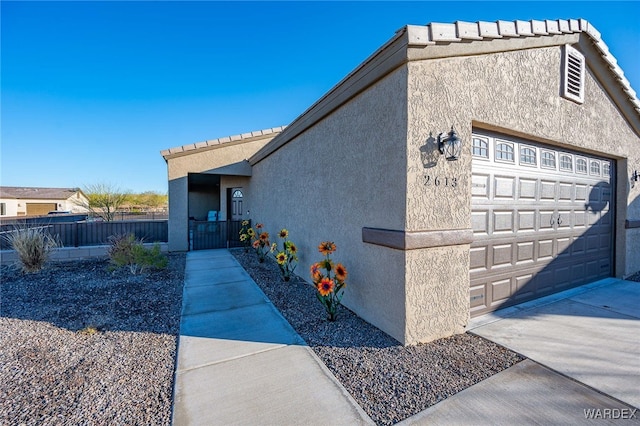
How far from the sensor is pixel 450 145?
3.29 m

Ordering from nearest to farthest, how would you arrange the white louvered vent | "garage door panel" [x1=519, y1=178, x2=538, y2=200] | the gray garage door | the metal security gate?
the gray garage door → "garage door panel" [x1=519, y1=178, x2=538, y2=200] → the white louvered vent → the metal security gate

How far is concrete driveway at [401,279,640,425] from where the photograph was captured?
213 centimetres

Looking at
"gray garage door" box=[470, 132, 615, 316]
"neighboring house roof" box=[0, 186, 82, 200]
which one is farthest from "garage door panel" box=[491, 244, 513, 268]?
"neighboring house roof" box=[0, 186, 82, 200]

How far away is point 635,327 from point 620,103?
17.2 ft

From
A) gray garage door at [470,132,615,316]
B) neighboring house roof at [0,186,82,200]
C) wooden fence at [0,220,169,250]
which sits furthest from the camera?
neighboring house roof at [0,186,82,200]

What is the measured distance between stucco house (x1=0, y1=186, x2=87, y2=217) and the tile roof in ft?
144

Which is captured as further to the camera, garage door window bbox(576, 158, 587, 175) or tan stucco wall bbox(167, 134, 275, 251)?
tan stucco wall bbox(167, 134, 275, 251)

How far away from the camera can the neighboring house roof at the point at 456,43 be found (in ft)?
10.2

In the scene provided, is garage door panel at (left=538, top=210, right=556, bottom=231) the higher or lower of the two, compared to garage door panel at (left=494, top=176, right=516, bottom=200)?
lower

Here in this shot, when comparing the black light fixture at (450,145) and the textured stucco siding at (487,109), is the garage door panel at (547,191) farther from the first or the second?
the black light fixture at (450,145)

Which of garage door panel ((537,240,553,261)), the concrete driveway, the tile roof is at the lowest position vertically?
the concrete driveway

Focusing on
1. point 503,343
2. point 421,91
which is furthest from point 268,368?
point 421,91

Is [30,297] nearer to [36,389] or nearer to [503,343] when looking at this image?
[36,389]

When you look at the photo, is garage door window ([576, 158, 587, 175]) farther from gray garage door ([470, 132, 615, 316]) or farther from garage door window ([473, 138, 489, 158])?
garage door window ([473, 138, 489, 158])
